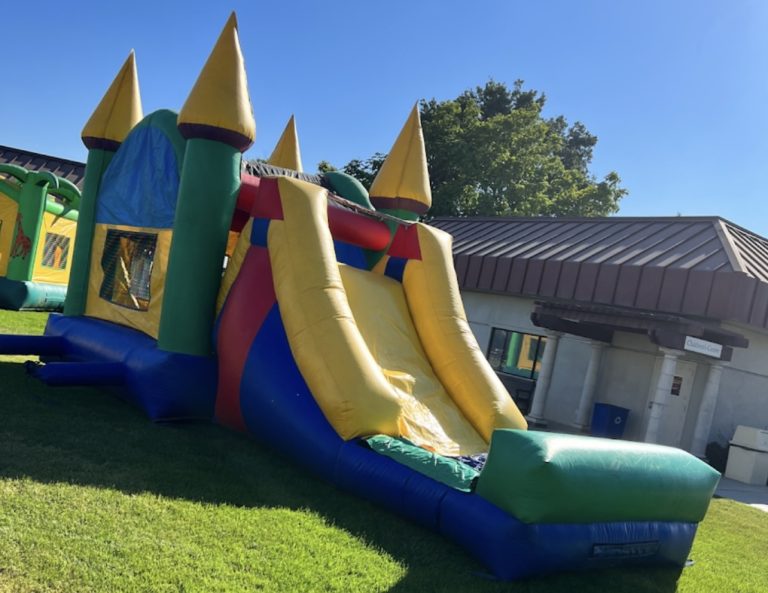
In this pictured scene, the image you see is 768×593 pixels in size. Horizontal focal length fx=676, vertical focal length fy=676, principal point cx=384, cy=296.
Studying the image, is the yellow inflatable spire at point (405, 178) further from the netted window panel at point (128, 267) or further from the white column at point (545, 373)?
the white column at point (545, 373)

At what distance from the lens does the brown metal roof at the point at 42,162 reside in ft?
78.4

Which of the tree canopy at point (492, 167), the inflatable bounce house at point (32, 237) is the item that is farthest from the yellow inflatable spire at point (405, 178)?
the tree canopy at point (492, 167)

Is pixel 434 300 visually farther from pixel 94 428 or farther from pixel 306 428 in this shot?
pixel 94 428

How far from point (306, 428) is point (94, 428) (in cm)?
172

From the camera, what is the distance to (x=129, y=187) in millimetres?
7199

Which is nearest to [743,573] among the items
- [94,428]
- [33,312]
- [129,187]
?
[94,428]

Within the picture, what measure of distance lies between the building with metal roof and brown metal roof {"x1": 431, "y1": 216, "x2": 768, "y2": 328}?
0.02 metres

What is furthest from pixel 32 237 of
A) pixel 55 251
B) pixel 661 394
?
pixel 661 394

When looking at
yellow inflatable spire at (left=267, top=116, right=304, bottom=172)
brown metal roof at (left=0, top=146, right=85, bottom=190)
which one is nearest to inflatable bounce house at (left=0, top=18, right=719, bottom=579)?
yellow inflatable spire at (left=267, top=116, right=304, bottom=172)

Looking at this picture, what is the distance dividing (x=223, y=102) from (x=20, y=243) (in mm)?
8928

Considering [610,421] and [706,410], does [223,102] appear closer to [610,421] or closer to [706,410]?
[610,421]

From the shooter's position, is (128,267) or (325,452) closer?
(325,452)

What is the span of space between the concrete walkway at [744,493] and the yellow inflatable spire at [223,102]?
293 inches

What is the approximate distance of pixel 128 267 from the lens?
277 inches
